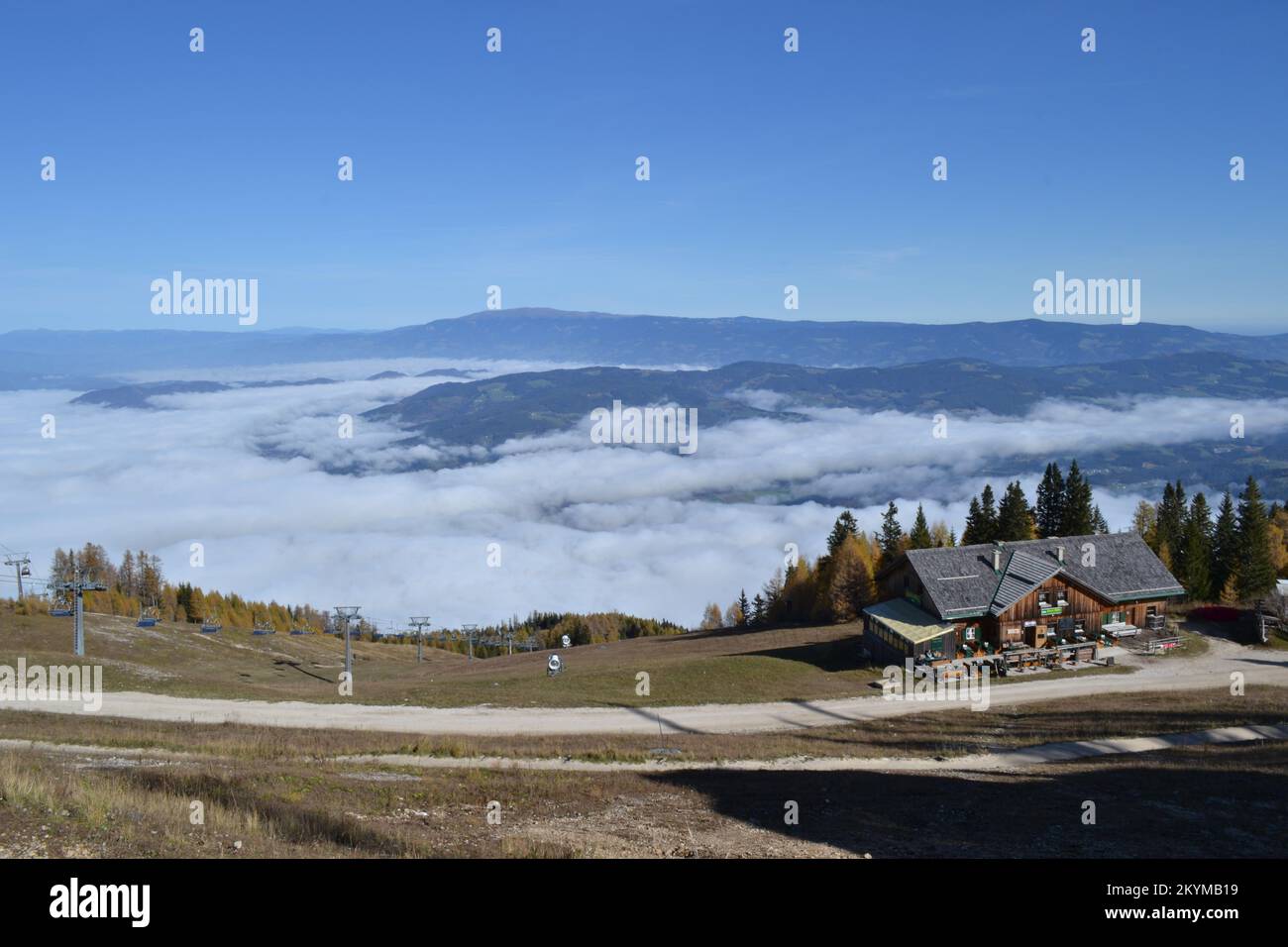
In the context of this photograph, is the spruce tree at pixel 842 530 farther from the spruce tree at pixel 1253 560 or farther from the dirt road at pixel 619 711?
the dirt road at pixel 619 711

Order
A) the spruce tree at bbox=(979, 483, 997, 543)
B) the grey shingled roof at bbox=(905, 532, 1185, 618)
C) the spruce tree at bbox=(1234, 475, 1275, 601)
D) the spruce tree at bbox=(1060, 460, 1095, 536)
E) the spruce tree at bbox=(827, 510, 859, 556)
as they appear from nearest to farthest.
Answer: the grey shingled roof at bbox=(905, 532, 1185, 618) → the spruce tree at bbox=(1234, 475, 1275, 601) → the spruce tree at bbox=(979, 483, 997, 543) → the spruce tree at bbox=(1060, 460, 1095, 536) → the spruce tree at bbox=(827, 510, 859, 556)

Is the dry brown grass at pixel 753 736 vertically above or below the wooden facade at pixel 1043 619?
below

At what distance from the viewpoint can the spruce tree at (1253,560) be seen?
6788 cm

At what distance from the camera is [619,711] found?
4272 cm

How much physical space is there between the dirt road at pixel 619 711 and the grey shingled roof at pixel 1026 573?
6.31m

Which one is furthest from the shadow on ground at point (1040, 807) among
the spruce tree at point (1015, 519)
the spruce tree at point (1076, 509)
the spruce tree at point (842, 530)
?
the spruce tree at point (842, 530)

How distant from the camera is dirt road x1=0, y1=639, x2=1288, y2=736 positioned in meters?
39.3

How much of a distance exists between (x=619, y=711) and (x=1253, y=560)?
5541 cm

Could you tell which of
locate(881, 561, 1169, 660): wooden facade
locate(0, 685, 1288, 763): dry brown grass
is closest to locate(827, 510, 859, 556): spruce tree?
locate(881, 561, 1169, 660): wooden facade

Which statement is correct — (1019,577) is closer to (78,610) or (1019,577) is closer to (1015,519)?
(1015,519)

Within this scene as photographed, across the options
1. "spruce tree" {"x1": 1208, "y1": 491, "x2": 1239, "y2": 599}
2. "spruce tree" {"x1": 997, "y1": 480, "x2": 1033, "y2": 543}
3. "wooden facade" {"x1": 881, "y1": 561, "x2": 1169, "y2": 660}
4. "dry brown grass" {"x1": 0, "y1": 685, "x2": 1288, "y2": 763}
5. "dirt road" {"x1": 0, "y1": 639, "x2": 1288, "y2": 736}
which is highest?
"spruce tree" {"x1": 997, "y1": 480, "x2": 1033, "y2": 543}

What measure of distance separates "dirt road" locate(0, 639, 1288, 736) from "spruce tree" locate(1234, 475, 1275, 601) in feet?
70.5

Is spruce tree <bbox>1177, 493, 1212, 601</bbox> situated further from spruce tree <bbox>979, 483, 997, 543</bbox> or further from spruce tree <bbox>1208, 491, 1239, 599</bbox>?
spruce tree <bbox>979, 483, 997, 543</bbox>
